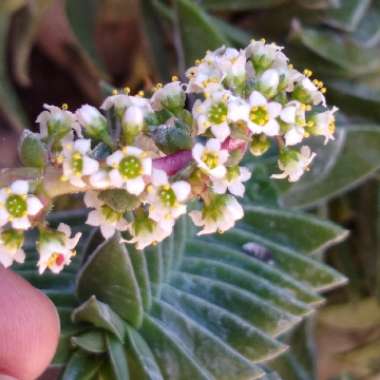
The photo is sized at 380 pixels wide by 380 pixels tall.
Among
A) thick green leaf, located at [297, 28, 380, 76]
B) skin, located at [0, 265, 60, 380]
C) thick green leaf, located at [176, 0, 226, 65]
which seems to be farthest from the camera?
thick green leaf, located at [297, 28, 380, 76]

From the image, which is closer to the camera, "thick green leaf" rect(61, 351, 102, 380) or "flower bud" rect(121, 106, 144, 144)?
"flower bud" rect(121, 106, 144, 144)

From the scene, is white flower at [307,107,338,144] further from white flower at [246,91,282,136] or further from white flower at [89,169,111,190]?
white flower at [89,169,111,190]

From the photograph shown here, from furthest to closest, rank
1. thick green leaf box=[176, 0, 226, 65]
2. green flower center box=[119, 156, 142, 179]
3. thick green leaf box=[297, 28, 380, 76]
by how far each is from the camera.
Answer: thick green leaf box=[297, 28, 380, 76] < thick green leaf box=[176, 0, 226, 65] < green flower center box=[119, 156, 142, 179]

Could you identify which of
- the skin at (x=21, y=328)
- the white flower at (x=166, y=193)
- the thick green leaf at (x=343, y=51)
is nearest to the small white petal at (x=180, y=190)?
the white flower at (x=166, y=193)

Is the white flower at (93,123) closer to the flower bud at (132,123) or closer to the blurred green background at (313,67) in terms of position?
the flower bud at (132,123)

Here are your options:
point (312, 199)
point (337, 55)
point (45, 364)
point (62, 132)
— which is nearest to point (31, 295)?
point (45, 364)

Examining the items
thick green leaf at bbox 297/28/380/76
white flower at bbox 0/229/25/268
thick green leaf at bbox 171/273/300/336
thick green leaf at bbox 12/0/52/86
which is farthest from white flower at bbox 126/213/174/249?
thick green leaf at bbox 12/0/52/86

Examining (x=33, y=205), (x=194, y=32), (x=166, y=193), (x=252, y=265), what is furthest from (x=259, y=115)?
(x=194, y=32)
